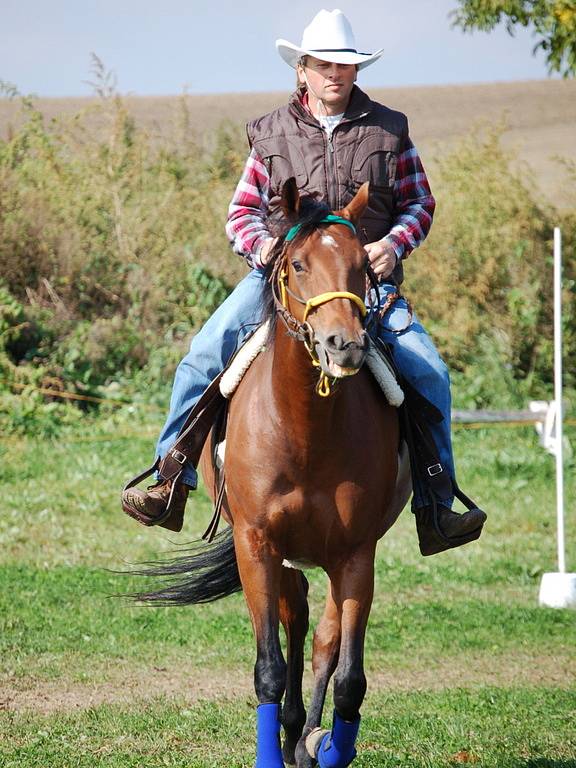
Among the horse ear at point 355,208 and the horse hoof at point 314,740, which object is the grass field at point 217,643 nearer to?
the horse hoof at point 314,740

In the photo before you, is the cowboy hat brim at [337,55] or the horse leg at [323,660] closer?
the cowboy hat brim at [337,55]

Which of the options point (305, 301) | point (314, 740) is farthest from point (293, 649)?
point (305, 301)

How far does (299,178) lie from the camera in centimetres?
A: 511

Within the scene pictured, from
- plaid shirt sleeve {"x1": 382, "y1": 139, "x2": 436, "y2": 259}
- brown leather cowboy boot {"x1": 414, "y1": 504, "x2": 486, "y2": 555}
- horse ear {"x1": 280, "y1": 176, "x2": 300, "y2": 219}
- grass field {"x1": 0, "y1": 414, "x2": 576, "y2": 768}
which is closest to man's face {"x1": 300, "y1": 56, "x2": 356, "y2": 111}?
plaid shirt sleeve {"x1": 382, "y1": 139, "x2": 436, "y2": 259}

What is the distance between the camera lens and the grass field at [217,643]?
19.2ft

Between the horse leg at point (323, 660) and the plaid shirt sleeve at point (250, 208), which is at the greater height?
the plaid shirt sleeve at point (250, 208)

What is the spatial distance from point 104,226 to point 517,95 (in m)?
46.3

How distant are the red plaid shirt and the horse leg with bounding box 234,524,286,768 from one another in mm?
1278

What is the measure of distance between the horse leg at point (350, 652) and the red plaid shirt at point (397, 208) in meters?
1.43

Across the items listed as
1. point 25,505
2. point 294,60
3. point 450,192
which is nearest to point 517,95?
point 450,192

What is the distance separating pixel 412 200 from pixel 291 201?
4.11 feet

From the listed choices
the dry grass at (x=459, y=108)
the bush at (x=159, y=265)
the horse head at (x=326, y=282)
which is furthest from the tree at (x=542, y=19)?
the dry grass at (x=459, y=108)

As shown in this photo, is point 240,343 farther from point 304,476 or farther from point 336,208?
point 304,476

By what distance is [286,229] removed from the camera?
4426mm
